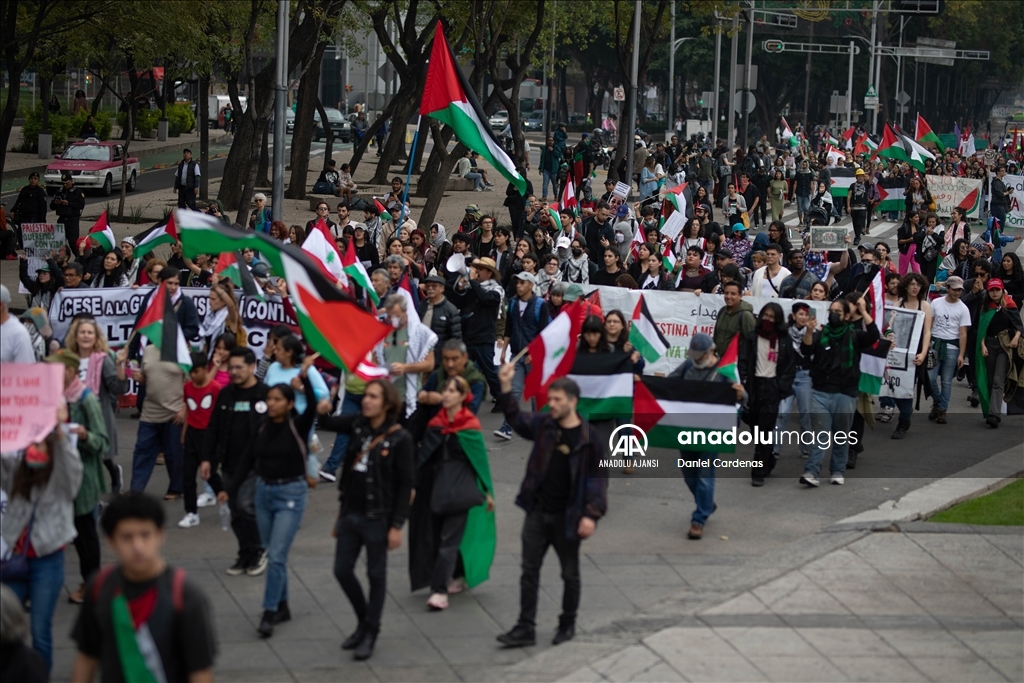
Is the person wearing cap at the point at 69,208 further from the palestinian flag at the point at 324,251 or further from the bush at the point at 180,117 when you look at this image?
the bush at the point at 180,117

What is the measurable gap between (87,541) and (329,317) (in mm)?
1906

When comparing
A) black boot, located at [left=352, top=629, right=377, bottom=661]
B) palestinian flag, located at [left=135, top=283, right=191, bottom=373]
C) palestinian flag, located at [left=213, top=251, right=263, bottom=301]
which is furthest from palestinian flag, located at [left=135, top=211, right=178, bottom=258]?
black boot, located at [left=352, top=629, right=377, bottom=661]

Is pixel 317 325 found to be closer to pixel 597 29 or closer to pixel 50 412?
pixel 50 412

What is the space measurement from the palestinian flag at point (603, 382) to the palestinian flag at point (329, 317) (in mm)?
1971

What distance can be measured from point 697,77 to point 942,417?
7726 centimetres

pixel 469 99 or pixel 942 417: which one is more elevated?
pixel 469 99

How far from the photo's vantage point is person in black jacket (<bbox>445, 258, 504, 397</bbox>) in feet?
41.8

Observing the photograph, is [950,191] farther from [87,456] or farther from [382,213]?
[87,456]

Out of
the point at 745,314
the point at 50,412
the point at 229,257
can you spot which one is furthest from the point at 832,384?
the point at 50,412

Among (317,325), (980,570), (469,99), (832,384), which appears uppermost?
(469,99)

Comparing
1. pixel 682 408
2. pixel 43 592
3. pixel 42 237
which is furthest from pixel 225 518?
pixel 42 237

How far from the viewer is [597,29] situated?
83562 millimetres

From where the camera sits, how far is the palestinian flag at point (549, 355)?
9469 mm

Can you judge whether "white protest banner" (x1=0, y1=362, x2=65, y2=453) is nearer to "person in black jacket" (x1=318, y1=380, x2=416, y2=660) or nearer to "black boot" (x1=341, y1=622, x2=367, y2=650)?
"person in black jacket" (x1=318, y1=380, x2=416, y2=660)
